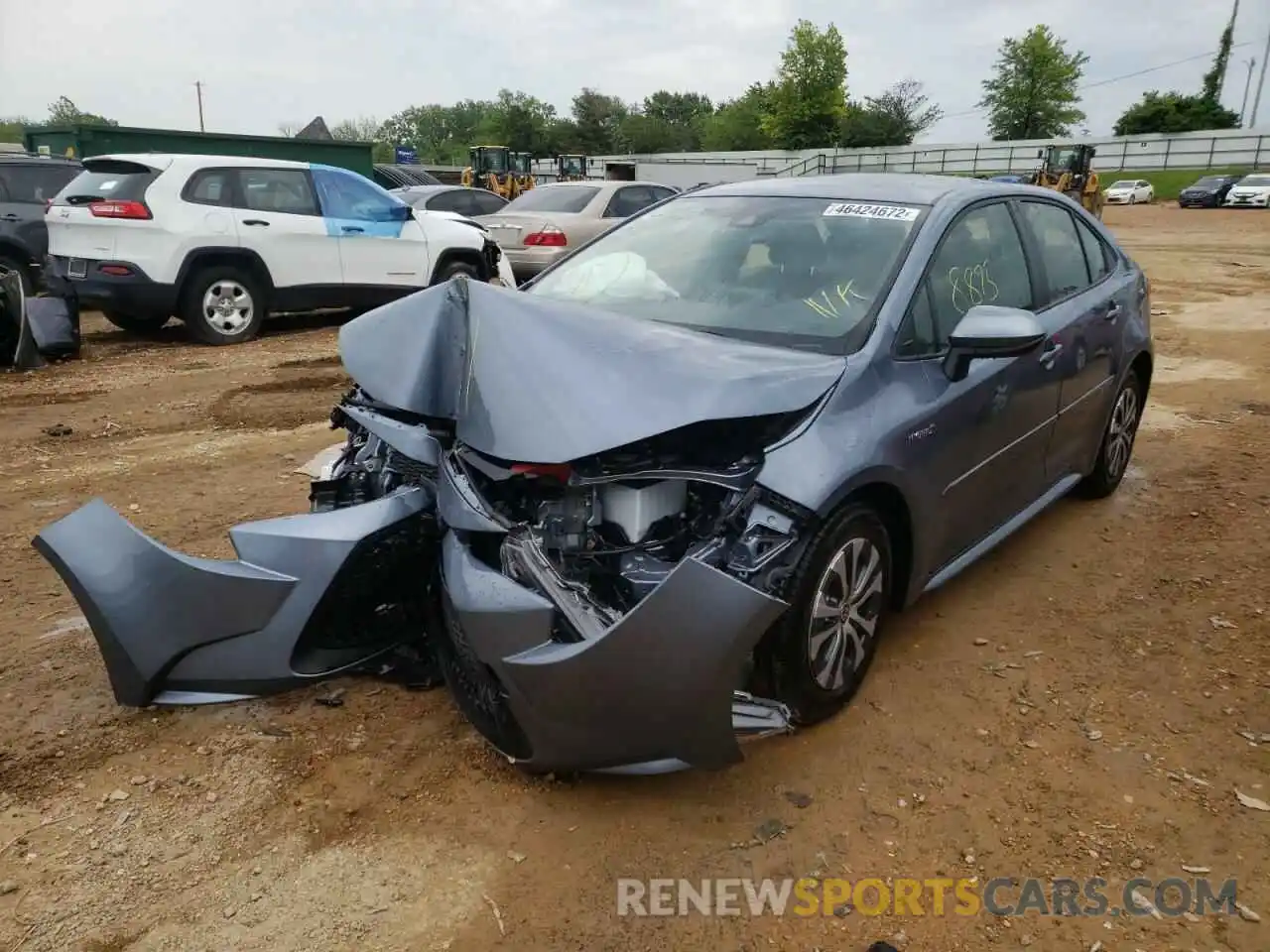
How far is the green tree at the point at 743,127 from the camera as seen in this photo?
80.9 meters

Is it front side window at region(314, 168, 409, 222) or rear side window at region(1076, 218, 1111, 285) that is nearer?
rear side window at region(1076, 218, 1111, 285)

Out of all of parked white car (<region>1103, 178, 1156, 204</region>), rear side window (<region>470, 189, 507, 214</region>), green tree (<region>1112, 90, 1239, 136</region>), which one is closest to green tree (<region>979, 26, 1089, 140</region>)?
green tree (<region>1112, 90, 1239, 136</region>)

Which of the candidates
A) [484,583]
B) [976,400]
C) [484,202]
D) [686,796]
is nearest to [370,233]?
[484,202]

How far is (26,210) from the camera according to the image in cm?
1055

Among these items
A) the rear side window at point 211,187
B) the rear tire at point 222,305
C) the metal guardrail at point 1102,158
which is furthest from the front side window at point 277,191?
the metal guardrail at point 1102,158

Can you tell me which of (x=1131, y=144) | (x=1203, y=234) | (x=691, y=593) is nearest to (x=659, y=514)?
(x=691, y=593)

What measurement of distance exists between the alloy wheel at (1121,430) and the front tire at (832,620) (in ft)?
8.13

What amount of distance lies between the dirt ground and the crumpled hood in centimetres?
101

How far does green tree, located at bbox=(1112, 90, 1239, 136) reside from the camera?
61.6 metres

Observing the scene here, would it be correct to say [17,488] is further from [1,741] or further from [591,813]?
[591,813]

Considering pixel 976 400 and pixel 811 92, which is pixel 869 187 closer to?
pixel 976 400

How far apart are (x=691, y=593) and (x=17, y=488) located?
4.59 metres

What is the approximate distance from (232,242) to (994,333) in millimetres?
8143

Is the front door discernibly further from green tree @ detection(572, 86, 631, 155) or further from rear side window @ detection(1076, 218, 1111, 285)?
green tree @ detection(572, 86, 631, 155)
